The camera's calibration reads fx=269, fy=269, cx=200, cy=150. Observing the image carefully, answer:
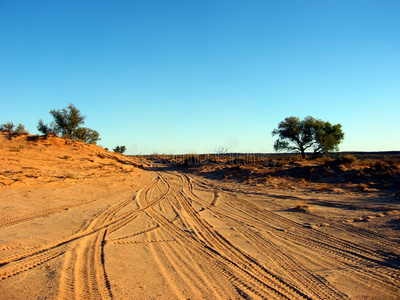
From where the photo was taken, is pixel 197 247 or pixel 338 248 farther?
pixel 197 247

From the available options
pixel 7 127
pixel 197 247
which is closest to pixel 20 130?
pixel 7 127

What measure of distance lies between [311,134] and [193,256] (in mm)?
30866

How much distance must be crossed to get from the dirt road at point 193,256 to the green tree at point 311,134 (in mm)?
24664

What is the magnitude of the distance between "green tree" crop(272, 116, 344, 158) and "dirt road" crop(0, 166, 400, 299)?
80.9ft

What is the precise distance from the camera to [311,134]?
3356 centimetres

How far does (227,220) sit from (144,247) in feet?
12.8

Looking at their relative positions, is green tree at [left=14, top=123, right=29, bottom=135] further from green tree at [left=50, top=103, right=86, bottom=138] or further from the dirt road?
the dirt road

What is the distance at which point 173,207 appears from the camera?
Result: 41.3 ft

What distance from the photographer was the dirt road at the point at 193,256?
15.8 feet

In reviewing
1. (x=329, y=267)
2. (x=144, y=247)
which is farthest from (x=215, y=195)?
(x=329, y=267)

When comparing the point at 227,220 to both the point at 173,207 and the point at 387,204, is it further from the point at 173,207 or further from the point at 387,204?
the point at 387,204

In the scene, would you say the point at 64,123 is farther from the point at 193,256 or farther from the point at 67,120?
the point at 193,256

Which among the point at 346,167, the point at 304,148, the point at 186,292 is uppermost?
the point at 304,148

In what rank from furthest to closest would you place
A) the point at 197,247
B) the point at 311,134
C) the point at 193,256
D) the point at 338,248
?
the point at 311,134, the point at 197,247, the point at 338,248, the point at 193,256
